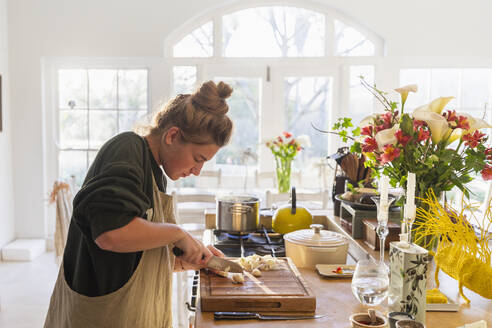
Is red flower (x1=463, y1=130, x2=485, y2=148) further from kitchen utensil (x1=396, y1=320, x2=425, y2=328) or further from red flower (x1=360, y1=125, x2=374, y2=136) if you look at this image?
kitchen utensil (x1=396, y1=320, x2=425, y2=328)

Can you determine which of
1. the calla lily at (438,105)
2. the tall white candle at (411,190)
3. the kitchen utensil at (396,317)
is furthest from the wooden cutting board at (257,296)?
the calla lily at (438,105)

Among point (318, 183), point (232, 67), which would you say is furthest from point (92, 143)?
point (318, 183)

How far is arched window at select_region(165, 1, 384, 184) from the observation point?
4848mm

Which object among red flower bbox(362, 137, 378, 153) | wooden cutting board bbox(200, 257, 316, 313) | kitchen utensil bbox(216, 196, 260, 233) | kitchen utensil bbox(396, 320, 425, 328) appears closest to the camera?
kitchen utensil bbox(396, 320, 425, 328)

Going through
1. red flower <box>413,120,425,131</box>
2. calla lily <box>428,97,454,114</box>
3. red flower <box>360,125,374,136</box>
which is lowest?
red flower <box>360,125,374,136</box>

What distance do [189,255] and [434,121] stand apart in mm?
830

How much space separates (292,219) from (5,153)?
3.70m

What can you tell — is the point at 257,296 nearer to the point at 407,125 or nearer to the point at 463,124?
the point at 407,125

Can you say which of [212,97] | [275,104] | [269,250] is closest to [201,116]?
[212,97]

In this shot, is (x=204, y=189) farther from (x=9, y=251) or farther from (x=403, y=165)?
(x=403, y=165)

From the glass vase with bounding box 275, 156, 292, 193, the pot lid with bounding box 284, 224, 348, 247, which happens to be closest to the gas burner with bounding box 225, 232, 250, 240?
the pot lid with bounding box 284, 224, 348, 247

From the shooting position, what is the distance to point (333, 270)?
64.8 inches

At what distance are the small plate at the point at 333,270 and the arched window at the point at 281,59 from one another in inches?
130

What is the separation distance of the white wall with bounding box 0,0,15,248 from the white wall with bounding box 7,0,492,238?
4 centimetres
